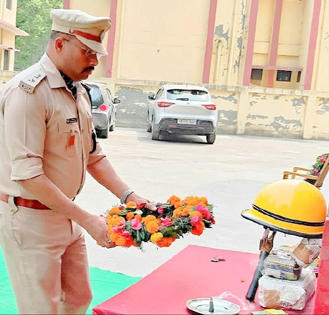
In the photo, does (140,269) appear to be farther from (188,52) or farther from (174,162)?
(188,52)

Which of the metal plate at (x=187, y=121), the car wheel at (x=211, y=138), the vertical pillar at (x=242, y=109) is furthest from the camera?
the vertical pillar at (x=242, y=109)

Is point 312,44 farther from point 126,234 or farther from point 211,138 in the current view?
point 126,234

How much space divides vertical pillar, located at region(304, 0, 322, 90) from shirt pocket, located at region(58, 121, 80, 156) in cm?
2412

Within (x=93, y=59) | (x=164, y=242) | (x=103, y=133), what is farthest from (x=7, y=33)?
(x=164, y=242)

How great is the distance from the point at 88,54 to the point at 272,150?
47.9 ft

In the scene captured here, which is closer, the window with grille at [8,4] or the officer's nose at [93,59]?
the officer's nose at [93,59]

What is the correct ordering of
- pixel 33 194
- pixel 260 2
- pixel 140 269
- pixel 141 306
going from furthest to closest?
pixel 260 2, pixel 140 269, pixel 141 306, pixel 33 194

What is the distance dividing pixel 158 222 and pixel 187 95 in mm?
14186

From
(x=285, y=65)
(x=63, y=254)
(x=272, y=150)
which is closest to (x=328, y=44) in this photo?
(x=285, y=65)

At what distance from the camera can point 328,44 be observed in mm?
25125

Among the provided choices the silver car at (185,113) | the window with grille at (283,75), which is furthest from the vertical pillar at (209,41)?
the silver car at (185,113)

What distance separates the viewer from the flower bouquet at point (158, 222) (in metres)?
2.36

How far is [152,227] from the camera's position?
7.80 feet

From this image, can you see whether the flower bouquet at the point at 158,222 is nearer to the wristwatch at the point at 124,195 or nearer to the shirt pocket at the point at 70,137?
the wristwatch at the point at 124,195
